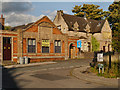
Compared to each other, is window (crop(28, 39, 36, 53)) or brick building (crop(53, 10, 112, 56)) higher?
brick building (crop(53, 10, 112, 56))

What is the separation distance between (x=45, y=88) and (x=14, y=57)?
1704 cm

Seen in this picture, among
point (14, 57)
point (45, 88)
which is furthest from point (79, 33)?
point (45, 88)

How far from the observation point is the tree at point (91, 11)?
56.6 metres

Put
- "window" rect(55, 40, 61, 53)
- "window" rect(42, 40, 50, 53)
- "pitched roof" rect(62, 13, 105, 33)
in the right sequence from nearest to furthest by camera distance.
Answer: "window" rect(42, 40, 50, 53), "window" rect(55, 40, 61, 53), "pitched roof" rect(62, 13, 105, 33)

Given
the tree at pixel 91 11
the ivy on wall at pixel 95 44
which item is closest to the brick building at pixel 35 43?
the ivy on wall at pixel 95 44

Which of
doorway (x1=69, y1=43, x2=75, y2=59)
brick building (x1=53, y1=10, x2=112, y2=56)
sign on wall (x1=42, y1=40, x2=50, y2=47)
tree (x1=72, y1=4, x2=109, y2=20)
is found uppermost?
tree (x1=72, y1=4, x2=109, y2=20)

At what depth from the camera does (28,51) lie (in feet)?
86.2

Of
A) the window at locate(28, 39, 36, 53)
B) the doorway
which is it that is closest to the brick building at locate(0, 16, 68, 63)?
the window at locate(28, 39, 36, 53)

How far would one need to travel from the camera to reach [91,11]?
193 ft

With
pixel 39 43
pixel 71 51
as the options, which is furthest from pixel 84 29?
pixel 39 43

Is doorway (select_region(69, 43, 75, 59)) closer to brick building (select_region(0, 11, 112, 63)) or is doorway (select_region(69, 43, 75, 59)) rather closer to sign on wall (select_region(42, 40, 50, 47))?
brick building (select_region(0, 11, 112, 63))

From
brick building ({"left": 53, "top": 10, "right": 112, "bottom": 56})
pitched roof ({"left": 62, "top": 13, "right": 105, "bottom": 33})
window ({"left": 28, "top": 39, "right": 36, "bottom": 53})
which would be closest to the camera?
window ({"left": 28, "top": 39, "right": 36, "bottom": 53})

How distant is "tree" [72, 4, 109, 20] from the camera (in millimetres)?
56641

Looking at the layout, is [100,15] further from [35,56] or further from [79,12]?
[35,56]
